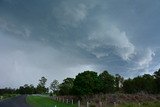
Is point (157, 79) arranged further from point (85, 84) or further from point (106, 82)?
point (85, 84)

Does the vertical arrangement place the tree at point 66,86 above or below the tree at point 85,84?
above

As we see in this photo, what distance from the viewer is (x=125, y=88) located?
111m

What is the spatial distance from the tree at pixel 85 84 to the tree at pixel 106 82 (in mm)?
4252

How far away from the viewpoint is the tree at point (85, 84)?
243 feet

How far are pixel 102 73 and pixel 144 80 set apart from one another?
13.6 m

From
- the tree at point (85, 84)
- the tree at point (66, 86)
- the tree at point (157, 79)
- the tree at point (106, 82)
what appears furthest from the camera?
the tree at point (66, 86)

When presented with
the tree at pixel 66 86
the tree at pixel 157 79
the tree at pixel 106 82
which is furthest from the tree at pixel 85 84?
the tree at pixel 66 86

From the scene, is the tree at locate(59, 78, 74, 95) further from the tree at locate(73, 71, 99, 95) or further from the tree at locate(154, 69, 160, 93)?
the tree at locate(73, 71, 99, 95)

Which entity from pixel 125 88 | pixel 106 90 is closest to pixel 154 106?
pixel 106 90

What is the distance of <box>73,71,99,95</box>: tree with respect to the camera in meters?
73.9

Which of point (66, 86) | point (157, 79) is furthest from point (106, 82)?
point (66, 86)

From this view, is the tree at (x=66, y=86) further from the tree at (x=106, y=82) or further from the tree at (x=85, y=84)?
the tree at (x=85, y=84)

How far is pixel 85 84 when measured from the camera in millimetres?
75125

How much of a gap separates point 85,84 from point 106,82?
20381 mm
